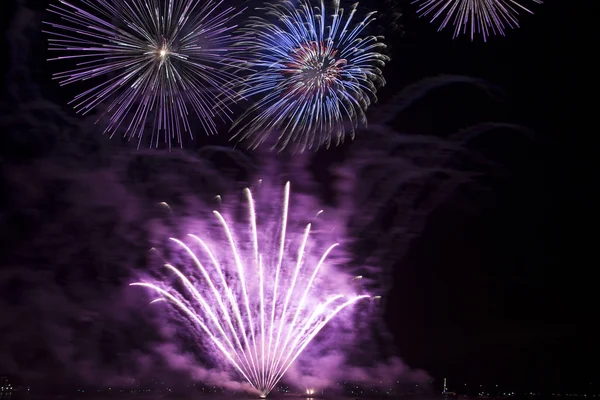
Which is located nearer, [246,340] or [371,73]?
[371,73]

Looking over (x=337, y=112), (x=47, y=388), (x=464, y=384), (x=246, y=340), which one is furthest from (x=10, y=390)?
(x=337, y=112)

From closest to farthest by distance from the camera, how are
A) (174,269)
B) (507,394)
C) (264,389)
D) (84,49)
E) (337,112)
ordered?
1. (84,49)
2. (337,112)
3. (174,269)
4. (264,389)
5. (507,394)

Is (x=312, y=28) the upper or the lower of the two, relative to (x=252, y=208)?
upper

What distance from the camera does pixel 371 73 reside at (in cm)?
2097

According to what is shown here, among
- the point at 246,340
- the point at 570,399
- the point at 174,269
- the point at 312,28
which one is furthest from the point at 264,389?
the point at 570,399

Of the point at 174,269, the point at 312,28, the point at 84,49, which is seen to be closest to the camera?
the point at 84,49

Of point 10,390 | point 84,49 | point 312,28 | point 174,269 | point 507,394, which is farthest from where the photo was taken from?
point 507,394

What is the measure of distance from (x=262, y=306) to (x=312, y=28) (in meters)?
12.9

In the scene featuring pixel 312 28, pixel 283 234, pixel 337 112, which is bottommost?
pixel 283 234

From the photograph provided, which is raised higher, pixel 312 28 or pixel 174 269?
pixel 312 28

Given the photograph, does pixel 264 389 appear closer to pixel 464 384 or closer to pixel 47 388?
pixel 464 384

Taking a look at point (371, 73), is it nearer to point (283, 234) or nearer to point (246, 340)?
point (283, 234)

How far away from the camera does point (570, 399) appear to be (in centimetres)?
9731

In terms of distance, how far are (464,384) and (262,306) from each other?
7910 cm
